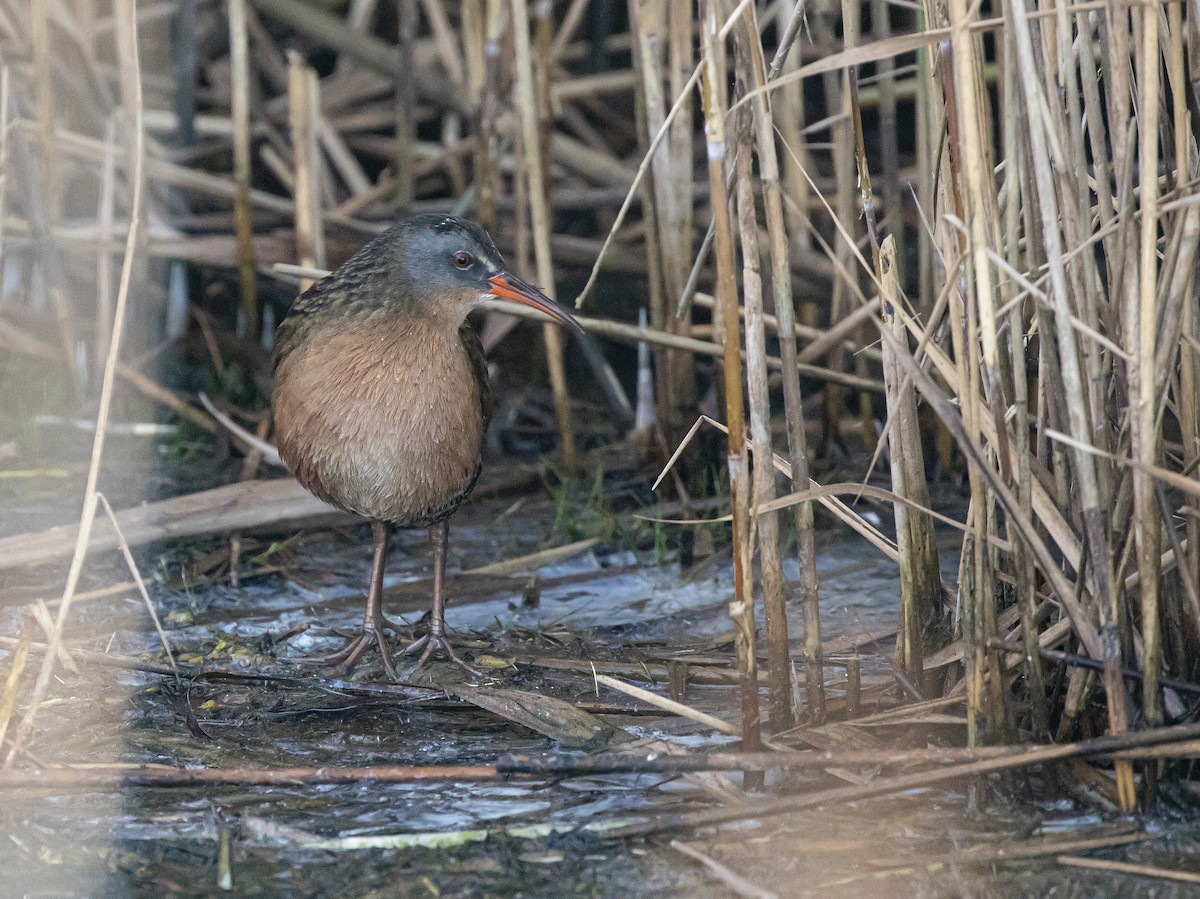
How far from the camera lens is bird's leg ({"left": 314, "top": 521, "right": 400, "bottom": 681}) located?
3934 millimetres

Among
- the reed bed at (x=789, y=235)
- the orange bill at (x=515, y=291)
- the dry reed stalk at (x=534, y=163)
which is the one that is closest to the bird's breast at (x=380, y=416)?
the orange bill at (x=515, y=291)

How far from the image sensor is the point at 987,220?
8.93ft

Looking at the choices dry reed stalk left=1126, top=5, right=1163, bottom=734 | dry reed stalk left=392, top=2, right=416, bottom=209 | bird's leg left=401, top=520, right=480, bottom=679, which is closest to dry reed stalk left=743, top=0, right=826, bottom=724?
dry reed stalk left=1126, top=5, right=1163, bottom=734

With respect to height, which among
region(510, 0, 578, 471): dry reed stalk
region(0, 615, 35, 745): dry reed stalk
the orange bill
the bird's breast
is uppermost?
region(510, 0, 578, 471): dry reed stalk

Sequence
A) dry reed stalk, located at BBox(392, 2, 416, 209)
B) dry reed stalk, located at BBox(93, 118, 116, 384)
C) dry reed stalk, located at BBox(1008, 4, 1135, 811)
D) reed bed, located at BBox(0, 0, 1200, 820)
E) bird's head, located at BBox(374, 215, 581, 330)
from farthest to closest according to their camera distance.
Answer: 1. dry reed stalk, located at BBox(392, 2, 416, 209)
2. dry reed stalk, located at BBox(93, 118, 116, 384)
3. bird's head, located at BBox(374, 215, 581, 330)
4. reed bed, located at BBox(0, 0, 1200, 820)
5. dry reed stalk, located at BBox(1008, 4, 1135, 811)

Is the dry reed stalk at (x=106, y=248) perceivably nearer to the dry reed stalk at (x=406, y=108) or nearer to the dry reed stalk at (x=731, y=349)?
the dry reed stalk at (x=406, y=108)

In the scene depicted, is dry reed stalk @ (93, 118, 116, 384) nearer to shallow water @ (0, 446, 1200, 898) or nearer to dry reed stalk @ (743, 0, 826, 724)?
shallow water @ (0, 446, 1200, 898)

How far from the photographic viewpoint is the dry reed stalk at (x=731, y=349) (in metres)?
2.61

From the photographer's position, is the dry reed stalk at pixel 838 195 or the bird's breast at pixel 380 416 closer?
the bird's breast at pixel 380 416

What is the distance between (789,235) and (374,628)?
2721mm

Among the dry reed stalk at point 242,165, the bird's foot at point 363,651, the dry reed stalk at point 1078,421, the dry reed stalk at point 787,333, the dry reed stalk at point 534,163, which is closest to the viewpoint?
the dry reed stalk at point 1078,421

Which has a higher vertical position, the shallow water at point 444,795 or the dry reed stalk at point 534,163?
the dry reed stalk at point 534,163

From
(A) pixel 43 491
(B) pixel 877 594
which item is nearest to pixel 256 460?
(A) pixel 43 491

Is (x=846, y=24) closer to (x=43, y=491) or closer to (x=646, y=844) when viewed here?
(x=646, y=844)
